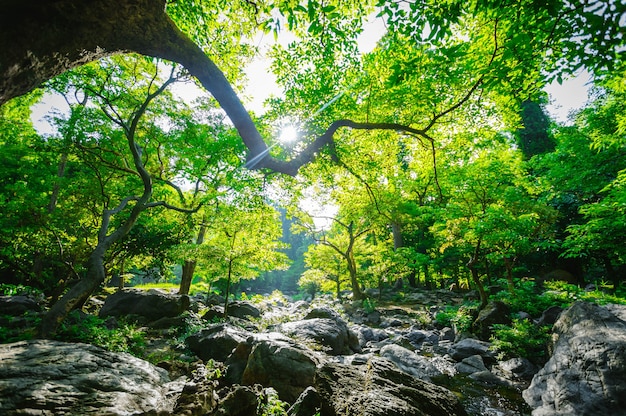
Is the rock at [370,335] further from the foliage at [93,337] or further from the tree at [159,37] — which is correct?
the tree at [159,37]

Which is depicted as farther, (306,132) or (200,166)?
(200,166)

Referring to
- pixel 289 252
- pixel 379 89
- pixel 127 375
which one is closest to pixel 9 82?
pixel 127 375

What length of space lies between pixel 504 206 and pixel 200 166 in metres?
14.8

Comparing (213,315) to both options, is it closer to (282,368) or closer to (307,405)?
(282,368)

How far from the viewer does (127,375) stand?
3287 mm

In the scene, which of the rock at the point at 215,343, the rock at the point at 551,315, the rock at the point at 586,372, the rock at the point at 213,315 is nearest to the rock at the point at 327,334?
the rock at the point at 215,343

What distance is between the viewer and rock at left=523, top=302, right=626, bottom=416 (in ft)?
14.0

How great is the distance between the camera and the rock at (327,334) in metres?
8.20

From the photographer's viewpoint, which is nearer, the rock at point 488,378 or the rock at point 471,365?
the rock at point 488,378

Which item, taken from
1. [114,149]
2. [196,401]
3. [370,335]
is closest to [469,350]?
[370,335]

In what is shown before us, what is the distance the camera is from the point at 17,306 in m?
9.56

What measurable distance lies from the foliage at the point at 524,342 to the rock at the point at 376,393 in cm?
521

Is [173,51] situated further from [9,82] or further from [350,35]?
[350,35]

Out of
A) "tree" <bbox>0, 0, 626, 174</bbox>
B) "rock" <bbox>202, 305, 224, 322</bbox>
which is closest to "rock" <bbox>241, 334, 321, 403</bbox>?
"tree" <bbox>0, 0, 626, 174</bbox>
